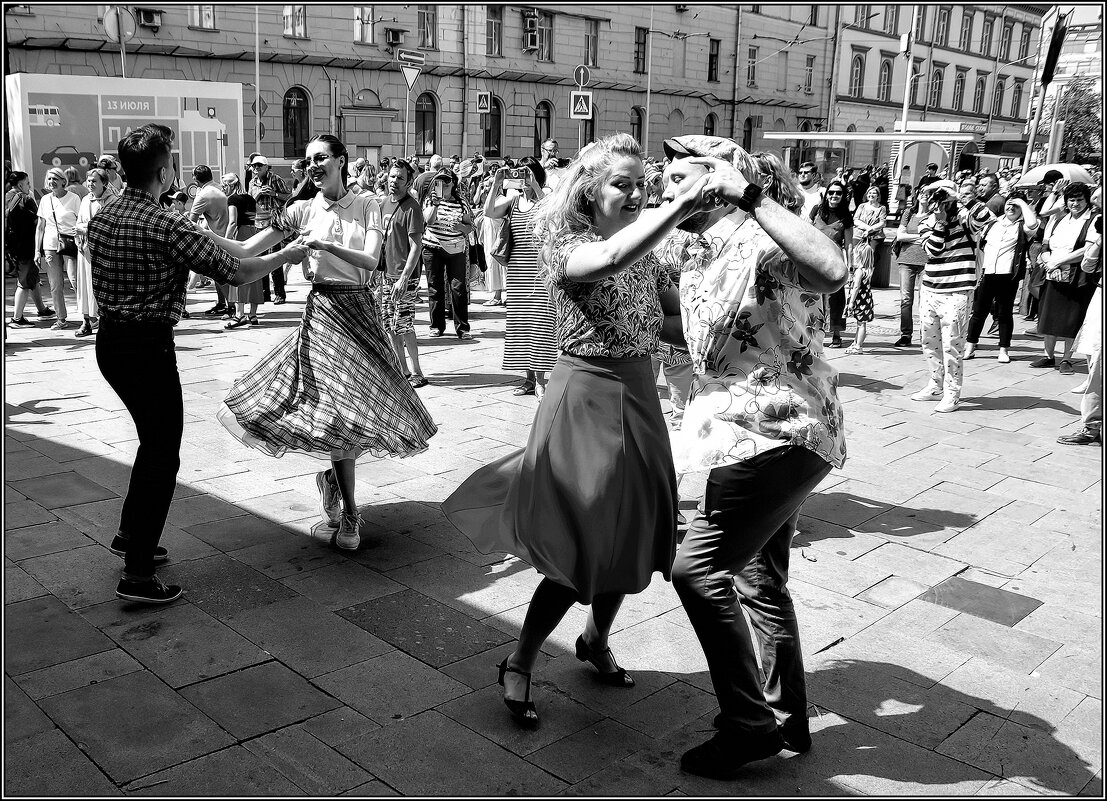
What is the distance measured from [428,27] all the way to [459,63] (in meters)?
1.79

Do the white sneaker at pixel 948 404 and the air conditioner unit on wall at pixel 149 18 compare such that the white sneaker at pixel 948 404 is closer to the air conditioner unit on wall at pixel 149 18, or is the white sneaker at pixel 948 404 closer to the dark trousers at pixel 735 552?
the dark trousers at pixel 735 552

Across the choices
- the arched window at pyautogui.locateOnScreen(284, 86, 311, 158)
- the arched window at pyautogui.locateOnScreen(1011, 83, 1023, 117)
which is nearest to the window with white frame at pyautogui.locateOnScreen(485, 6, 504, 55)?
the arched window at pyautogui.locateOnScreen(284, 86, 311, 158)

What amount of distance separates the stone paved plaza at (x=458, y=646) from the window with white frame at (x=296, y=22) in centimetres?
3073

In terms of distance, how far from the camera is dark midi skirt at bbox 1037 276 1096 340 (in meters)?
9.31

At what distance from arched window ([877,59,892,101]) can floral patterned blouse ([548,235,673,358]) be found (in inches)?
2338

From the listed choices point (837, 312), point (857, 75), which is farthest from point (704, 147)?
point (857, 75)

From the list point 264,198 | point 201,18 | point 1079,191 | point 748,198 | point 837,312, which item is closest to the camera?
point 748,198

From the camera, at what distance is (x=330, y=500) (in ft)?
16.0

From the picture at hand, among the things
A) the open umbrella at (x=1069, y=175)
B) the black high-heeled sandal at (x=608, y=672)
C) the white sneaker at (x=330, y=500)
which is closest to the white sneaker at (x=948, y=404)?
the open umbrella at (x=1069, y=175)

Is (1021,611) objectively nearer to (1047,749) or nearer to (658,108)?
(1047,749)

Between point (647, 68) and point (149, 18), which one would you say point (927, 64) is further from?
point (149, 18)

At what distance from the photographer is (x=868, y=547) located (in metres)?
5.02

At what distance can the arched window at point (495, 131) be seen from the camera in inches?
1585

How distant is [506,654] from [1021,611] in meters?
2.30
